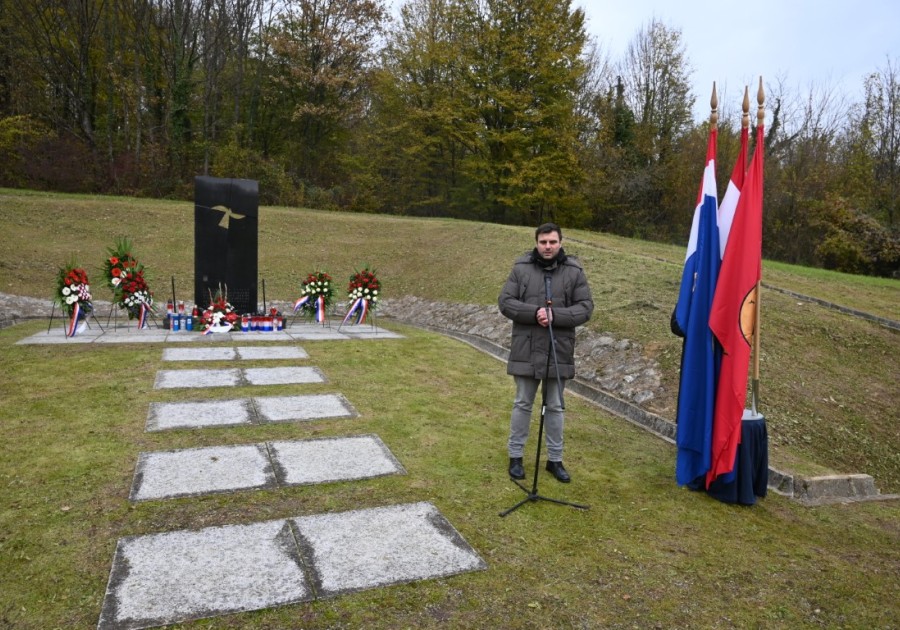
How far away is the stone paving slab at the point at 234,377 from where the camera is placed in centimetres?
660

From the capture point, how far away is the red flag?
422 cm

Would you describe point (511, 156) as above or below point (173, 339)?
above

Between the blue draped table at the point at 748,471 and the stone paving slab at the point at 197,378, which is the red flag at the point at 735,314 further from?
the stone paving slab at the point at 197,378

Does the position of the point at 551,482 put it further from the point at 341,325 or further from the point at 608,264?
the point at 608,264

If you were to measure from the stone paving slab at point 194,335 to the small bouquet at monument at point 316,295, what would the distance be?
1.34 feet

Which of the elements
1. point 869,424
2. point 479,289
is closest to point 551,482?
point 869,424

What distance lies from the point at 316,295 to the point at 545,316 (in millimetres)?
7745

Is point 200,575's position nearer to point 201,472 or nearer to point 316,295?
point 201,472

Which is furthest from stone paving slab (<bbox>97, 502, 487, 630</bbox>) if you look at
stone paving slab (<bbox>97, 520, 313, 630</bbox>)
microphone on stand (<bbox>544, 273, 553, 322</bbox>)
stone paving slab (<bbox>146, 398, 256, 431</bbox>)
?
stone paving slab (<bbox>146, 398, 256, 431</bbox>)

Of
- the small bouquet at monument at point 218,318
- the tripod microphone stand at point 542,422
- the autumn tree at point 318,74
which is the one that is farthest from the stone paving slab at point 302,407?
the autumn tree at point 318,74

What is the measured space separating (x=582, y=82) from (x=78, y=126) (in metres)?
23.6

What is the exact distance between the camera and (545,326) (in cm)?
436

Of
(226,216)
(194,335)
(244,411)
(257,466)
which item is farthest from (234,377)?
(226,216)

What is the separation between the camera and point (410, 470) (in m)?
4.50
